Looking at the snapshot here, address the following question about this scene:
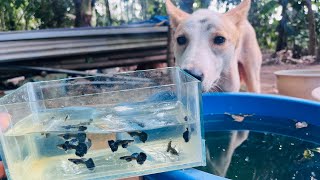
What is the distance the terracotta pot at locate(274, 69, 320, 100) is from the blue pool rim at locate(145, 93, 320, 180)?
567 millimetres

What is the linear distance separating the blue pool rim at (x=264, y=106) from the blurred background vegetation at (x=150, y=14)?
156 centimetres

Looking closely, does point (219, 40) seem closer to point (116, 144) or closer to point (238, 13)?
point (238, 13)

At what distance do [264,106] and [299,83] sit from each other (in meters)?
0.61

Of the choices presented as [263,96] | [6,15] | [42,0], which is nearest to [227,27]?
[263,96]

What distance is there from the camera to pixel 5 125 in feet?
2.15

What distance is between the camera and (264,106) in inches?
62.2

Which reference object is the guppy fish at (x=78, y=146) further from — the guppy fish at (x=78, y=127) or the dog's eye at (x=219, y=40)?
the dog's eye at (x=219, y=40)

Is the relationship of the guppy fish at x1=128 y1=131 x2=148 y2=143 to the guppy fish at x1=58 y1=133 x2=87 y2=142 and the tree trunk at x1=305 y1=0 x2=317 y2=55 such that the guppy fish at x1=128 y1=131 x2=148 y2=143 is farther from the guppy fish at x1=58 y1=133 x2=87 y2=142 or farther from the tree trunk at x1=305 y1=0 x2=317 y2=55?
the tree trunk at x1=305 y1=0 x2=317 y2=55

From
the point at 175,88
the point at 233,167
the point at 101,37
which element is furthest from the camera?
the point at 101,37

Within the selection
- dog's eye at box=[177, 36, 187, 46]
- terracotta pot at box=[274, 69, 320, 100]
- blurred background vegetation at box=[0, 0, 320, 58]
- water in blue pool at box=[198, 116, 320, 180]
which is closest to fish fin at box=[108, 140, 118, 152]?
water in blue pool at box=[198, 116, 320, 180]

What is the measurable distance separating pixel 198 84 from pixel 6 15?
279cm

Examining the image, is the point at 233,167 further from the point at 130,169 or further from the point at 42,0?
the point at 42,0

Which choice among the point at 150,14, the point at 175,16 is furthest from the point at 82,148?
the point at 150,14

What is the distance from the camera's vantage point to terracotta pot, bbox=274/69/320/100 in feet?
6.48
